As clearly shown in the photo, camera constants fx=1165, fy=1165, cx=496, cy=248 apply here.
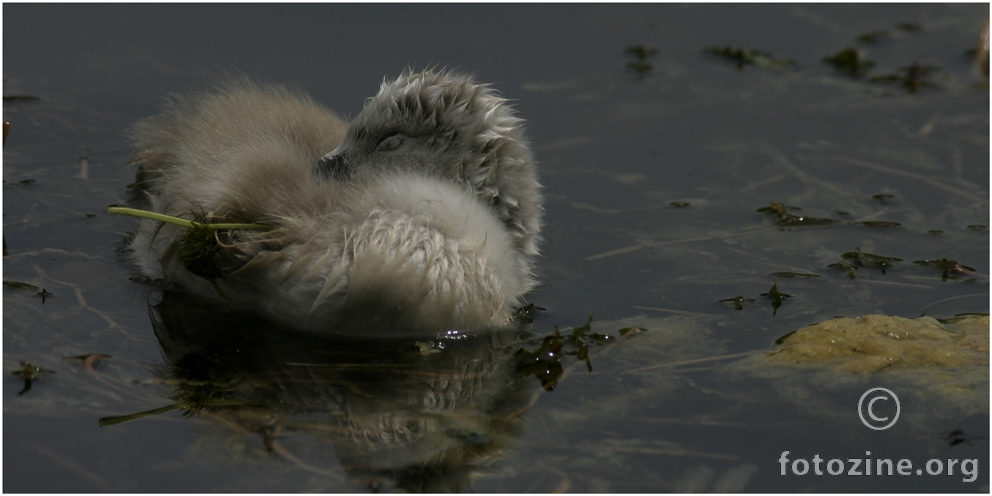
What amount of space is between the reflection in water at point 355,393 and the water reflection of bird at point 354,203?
4.6 inches

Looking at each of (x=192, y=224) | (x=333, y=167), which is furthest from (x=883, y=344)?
(x=192, y=224)

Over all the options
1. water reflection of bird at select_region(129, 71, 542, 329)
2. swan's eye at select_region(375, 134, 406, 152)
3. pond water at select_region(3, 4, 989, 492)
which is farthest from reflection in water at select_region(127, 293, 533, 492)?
swan's eye at select_region(375, 134, 406, 152)

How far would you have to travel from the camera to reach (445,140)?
4.95 metres

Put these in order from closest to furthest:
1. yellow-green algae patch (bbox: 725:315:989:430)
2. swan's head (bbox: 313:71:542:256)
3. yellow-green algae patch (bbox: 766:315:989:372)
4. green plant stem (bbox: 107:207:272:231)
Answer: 1. yellow-green algae patch (bbox: 725:315:989:430)
2. green plant stem (bbox: 107:207:272:231)
3. yellow-green algae patch (bbox: 766:315:989:372)
4. swan's head (bbox: 313:71:542:256)

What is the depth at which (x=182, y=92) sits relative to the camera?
6.61m

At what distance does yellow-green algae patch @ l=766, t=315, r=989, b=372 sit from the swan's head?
1.28 metres

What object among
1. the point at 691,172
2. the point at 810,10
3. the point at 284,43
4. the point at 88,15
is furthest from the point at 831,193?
the point at 88,15

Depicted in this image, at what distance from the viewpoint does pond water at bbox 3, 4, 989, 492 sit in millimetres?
3715

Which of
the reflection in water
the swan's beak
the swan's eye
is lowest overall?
the reflection in water

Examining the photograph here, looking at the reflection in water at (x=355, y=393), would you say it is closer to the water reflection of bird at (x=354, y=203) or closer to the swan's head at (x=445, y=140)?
the water reflection of bird at (x=354, y=203)

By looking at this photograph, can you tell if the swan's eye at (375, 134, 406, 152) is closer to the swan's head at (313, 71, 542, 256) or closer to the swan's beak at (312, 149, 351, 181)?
the swan's head at (313, 71, 542, 256)

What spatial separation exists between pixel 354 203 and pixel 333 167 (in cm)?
55

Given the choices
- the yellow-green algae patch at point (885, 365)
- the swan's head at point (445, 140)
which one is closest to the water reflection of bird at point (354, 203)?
the swan's head at point (445, 140)

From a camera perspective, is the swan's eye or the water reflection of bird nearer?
the water reflection of bird
